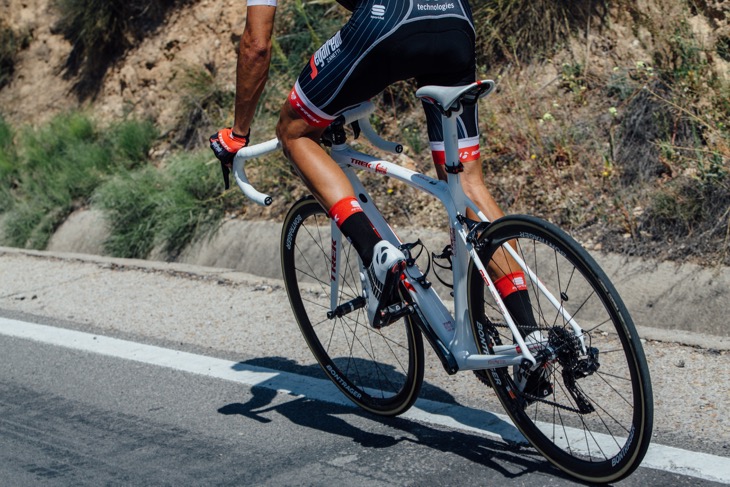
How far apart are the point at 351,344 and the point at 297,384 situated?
333 mm

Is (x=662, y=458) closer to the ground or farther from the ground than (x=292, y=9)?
closer to the ground

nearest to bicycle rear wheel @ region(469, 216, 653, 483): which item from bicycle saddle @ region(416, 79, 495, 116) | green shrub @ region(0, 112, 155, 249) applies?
bicycle saddle @ region(416, 79, 495, 116)

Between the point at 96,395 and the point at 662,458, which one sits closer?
the point at 662,458

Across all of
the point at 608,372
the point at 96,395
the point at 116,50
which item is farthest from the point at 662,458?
the point at 116,50

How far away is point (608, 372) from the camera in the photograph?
4.10 m

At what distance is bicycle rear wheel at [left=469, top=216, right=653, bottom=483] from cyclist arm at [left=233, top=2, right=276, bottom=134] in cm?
109

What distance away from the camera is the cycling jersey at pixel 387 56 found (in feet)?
11.4

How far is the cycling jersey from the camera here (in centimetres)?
348

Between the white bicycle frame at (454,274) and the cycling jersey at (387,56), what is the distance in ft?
0.54

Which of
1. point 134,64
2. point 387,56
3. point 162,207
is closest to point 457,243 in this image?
point 387,56

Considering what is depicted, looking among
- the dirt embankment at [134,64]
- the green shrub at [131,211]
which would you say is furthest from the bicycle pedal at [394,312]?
the dirt embankment at [134,64]

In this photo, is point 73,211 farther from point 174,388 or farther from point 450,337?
point 450,337

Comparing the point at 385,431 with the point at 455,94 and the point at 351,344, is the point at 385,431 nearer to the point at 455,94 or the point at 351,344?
the point at 351,344

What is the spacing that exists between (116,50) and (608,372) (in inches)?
316
